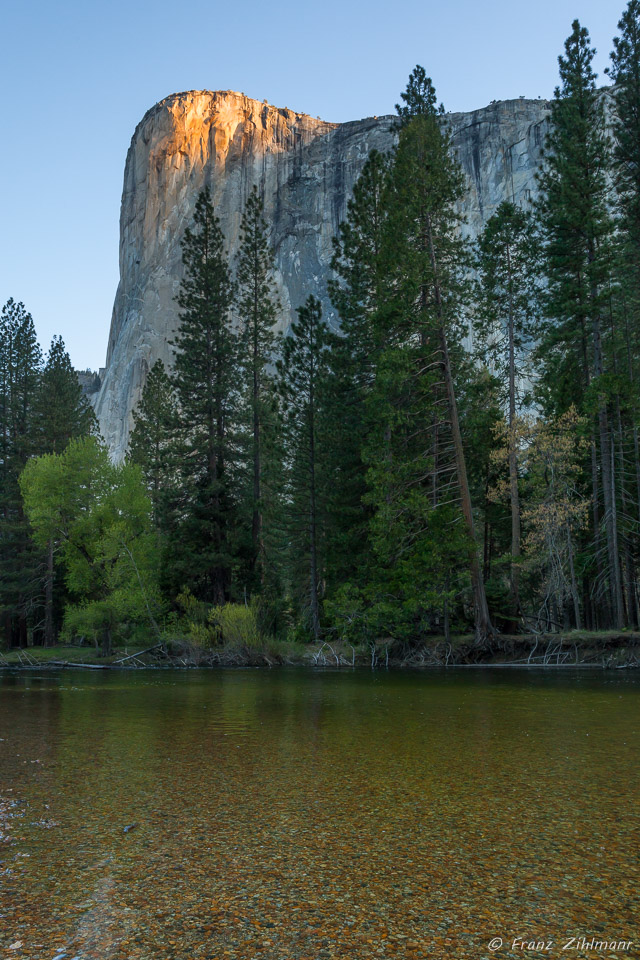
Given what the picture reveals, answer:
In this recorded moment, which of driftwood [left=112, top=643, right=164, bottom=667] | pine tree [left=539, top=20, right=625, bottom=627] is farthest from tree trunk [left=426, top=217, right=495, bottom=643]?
driftwood [left=112, top=643, right=164, bottom=667]

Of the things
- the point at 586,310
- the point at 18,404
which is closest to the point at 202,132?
the point at 18,404

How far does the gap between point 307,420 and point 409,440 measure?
4998 mm

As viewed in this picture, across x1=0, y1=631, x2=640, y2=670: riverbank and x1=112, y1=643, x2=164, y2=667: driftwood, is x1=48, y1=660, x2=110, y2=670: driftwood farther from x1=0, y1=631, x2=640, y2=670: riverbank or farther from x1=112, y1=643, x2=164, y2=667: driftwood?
x1=112, y1=643, x2=164, y2=667: driftwood

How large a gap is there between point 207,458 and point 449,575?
1521 centimetres

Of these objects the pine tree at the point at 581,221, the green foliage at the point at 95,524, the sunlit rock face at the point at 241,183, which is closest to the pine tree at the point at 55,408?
the green foliage at the point at 95,524

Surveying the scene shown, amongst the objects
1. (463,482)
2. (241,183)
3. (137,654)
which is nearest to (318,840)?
(463,482)

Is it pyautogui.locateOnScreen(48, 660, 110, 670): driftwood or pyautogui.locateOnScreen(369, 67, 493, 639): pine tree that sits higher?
pyautogui.locateOnScreen(369, 67, 493, 639): pine tree

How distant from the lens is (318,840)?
298 centimetres

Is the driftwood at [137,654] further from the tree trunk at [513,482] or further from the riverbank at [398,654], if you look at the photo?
the tree trunk at [513,482]

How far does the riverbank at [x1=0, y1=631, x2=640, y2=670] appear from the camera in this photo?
1770cm

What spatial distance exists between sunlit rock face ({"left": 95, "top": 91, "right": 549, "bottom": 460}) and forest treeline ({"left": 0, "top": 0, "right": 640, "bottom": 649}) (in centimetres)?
4637

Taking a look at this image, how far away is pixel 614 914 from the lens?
217 centimetres

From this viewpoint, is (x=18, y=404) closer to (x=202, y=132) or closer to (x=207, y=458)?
(x=207, y=458)

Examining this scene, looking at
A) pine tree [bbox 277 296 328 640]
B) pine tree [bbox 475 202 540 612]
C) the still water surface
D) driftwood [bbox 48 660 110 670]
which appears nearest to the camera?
the still water surface
